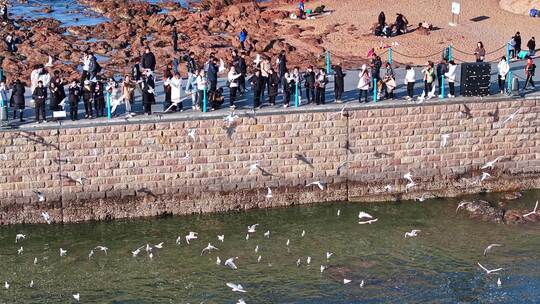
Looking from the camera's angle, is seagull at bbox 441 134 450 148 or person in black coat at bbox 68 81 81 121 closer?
person in black coat at bbox 68 81 81 121

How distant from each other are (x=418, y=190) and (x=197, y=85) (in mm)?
8115

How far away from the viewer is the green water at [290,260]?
1166 inches

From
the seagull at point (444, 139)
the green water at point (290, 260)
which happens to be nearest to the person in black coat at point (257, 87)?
the green water at point (290, 260)

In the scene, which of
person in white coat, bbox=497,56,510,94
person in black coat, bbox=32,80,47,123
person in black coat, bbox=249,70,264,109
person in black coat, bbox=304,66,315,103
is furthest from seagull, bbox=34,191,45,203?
person in white coat, bbox=497,56,510,94

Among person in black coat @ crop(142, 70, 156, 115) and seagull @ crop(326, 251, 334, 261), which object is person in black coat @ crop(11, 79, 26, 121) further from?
seagull @ crop(326, 251, 334, 261)

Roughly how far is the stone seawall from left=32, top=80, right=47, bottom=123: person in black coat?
1.11 metres

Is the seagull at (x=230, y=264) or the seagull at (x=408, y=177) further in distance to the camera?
the seagull at (x=408, y=177)

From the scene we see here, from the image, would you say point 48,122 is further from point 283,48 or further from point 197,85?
point 283,48

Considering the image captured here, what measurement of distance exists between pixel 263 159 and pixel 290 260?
4613 millimetres

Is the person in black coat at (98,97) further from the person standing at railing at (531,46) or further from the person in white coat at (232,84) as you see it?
the person standing at railing at (531,46)

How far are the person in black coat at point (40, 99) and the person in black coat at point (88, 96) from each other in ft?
4.13

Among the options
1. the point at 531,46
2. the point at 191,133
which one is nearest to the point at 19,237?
the point at 191,133

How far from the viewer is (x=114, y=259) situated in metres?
31.9

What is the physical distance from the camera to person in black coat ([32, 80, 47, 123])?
112ft
